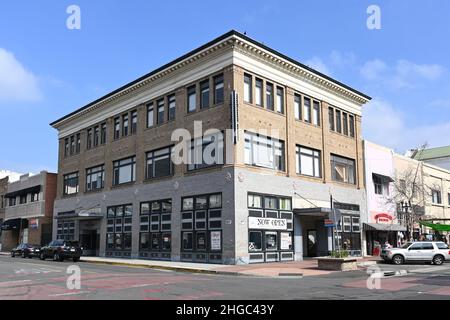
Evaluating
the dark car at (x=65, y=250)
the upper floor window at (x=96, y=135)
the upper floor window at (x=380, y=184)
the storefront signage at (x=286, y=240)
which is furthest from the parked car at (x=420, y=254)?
the upper floor window at (x=96, y=135)

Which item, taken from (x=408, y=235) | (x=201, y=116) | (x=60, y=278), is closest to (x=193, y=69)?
(x=201, y=116)

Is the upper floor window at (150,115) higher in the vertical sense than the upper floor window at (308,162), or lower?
higher

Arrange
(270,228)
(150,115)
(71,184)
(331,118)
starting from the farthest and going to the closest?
(71,184) < (331,118) < (150,115) < (270,228)

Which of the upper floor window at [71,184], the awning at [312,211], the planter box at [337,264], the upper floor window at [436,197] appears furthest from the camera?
the upper floor window at [436,197]

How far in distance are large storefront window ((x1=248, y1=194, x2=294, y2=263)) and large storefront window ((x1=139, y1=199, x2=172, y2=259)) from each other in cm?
686

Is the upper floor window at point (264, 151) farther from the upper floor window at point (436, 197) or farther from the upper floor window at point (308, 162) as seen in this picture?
the upper floor window at point (436, 197)

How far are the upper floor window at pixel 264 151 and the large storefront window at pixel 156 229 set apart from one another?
24.0 feet

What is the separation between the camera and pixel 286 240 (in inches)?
1234

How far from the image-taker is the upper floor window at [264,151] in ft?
98.1

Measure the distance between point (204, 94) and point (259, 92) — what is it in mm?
3751

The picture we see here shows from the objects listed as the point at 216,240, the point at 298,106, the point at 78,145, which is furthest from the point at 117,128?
the point at 216,240

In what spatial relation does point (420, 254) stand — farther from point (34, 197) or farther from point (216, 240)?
point (34, 197)

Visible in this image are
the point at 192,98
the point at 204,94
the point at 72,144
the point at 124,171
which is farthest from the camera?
the point at 72,144

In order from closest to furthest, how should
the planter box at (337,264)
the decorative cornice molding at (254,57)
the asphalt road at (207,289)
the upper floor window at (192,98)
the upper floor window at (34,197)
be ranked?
the asphalt road at (207,289)
the planter box at (337,264)
the decorative cornice molding at (254,57)
the upper floor window at (192,98)
the upper floor window at (34,197)
